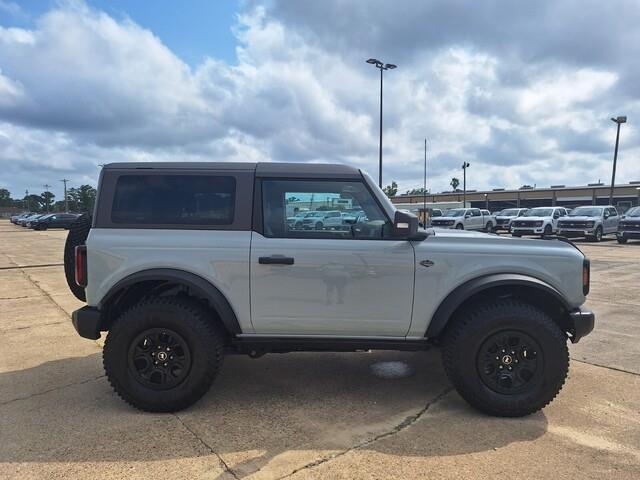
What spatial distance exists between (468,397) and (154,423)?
7.72 ft

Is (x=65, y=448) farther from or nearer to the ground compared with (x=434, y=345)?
nearer to the ground

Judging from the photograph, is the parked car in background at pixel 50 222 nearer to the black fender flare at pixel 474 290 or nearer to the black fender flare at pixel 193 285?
the black fender flare at pixel 193 285

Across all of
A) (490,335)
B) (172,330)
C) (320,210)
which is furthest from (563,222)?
(172,330)

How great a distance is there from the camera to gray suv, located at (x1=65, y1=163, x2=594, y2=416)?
3.61 meters

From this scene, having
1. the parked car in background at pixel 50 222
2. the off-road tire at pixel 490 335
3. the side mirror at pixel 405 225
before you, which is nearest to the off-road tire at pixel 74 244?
the side mirror at pixel 405 225

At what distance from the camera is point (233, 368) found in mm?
4695

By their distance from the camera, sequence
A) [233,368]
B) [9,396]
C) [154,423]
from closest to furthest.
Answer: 1. [154,423]
2. [9,396]
3. [233,368]

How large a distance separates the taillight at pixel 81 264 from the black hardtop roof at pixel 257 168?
2.20 feet

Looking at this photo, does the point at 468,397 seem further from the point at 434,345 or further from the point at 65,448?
the point at 65,448

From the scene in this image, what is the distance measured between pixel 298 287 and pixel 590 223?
73.9 ft

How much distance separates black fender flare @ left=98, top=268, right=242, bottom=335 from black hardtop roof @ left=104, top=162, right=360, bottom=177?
830 millimetres

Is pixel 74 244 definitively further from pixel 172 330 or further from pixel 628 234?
pixel 628 234

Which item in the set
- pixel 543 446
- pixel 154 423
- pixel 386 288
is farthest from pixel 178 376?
pixel 543 446

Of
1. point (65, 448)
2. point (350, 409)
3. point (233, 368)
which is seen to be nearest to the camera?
point (65, 448)
